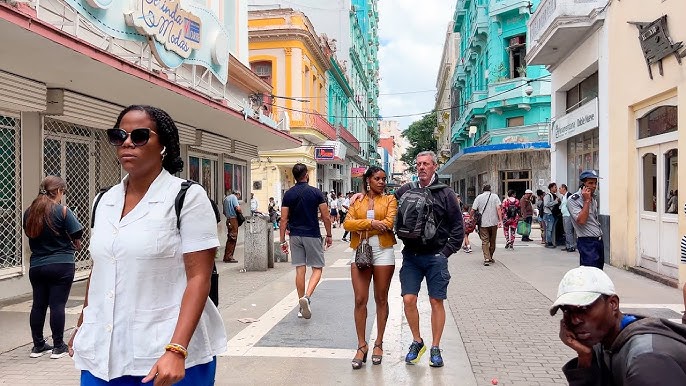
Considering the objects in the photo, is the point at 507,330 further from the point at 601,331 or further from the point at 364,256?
the point at 601,331

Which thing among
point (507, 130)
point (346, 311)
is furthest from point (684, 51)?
point (507, 130)

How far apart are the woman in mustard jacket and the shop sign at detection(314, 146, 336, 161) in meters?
25.5

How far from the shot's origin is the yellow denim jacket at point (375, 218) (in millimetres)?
5152

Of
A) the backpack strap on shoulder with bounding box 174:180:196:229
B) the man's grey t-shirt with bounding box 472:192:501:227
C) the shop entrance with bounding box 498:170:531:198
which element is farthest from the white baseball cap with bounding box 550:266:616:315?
the shop entrance with bounding box 498:170:531:198

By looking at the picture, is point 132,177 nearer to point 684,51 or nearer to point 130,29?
point 130,29

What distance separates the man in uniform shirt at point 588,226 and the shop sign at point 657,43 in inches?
129

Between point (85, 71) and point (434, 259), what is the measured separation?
5.36m

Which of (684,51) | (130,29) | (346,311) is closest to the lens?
(346,311)

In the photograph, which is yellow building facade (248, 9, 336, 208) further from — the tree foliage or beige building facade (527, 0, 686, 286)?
the tree foliage

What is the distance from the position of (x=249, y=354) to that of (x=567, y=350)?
2.93 meters

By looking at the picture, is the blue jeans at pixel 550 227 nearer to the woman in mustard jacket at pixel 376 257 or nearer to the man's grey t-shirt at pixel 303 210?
A: the man's grey t-shirt at pixel 303 210

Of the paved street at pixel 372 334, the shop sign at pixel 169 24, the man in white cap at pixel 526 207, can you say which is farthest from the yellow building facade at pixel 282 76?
the paved street at pixel 372 334

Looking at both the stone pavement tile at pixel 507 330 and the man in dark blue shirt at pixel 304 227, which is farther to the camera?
the man in dark blue shirt at pixel 304 227

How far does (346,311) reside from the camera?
7426 mm
